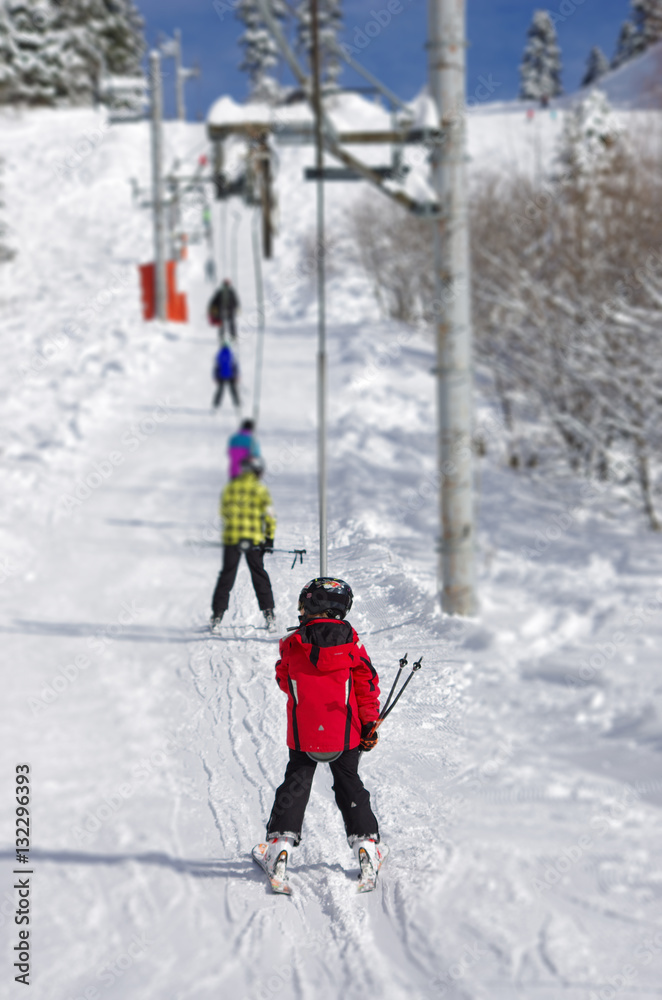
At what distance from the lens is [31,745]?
3.93 meters

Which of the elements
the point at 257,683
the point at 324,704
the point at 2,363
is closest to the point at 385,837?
the point at 324,704

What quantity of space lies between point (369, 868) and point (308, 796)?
15cm

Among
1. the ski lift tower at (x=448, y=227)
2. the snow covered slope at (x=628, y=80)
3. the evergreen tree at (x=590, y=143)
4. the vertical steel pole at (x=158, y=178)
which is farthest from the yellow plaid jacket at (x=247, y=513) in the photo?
the snow covered slope at (x=628, y=80)

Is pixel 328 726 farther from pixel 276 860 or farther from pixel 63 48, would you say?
pixel 63 48

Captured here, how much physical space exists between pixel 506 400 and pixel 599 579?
16.9ft

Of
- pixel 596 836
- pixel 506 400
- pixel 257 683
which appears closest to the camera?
pixel 257 683

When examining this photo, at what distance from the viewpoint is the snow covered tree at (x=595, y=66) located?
2844 inches

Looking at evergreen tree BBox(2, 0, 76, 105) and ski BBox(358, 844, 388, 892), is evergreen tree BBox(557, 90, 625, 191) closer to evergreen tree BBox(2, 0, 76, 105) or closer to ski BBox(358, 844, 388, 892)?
ski BBox(358, 844, 388, 892)

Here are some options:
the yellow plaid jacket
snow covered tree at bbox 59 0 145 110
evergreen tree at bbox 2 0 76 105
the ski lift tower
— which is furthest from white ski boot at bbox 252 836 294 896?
snow covered tree at bbox 59 0 145 110

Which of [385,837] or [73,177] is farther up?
[73,177]

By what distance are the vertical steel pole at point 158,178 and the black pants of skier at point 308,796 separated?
2156 cm

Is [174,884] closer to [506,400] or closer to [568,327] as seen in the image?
[568,327]

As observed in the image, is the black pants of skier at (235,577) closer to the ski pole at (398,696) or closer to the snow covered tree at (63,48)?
the ski pole at (398,696)

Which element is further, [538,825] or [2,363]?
[2,363]
